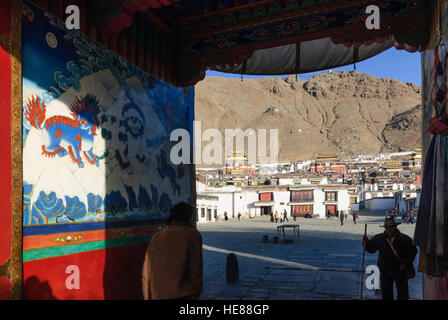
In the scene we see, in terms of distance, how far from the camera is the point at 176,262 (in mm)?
3412

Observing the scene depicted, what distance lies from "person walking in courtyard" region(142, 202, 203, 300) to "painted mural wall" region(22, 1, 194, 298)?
5.31ft

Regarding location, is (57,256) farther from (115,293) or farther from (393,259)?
(393,259)

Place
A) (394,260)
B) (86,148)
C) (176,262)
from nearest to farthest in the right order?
(176,262) → (86,148) → (394,260)

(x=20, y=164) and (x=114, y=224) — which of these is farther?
(x=114, y=224)

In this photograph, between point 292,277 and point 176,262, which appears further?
point 292,277

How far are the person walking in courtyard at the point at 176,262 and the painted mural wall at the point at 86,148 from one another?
1619 mm

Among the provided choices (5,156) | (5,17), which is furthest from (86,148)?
(5,17)

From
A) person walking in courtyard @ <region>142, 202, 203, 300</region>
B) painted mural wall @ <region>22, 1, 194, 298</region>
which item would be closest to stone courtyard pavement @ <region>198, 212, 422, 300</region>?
painted mural wall @ <region>22, 1, 194, 298</region>

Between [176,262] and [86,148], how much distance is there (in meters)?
2.51

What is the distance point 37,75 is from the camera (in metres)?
4.41

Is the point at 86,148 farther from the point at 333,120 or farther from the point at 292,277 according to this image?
the point at 333,120

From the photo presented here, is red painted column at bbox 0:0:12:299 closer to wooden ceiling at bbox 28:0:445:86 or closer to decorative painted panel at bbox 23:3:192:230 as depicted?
decorative painted panel at bbox 23:3:192:230
